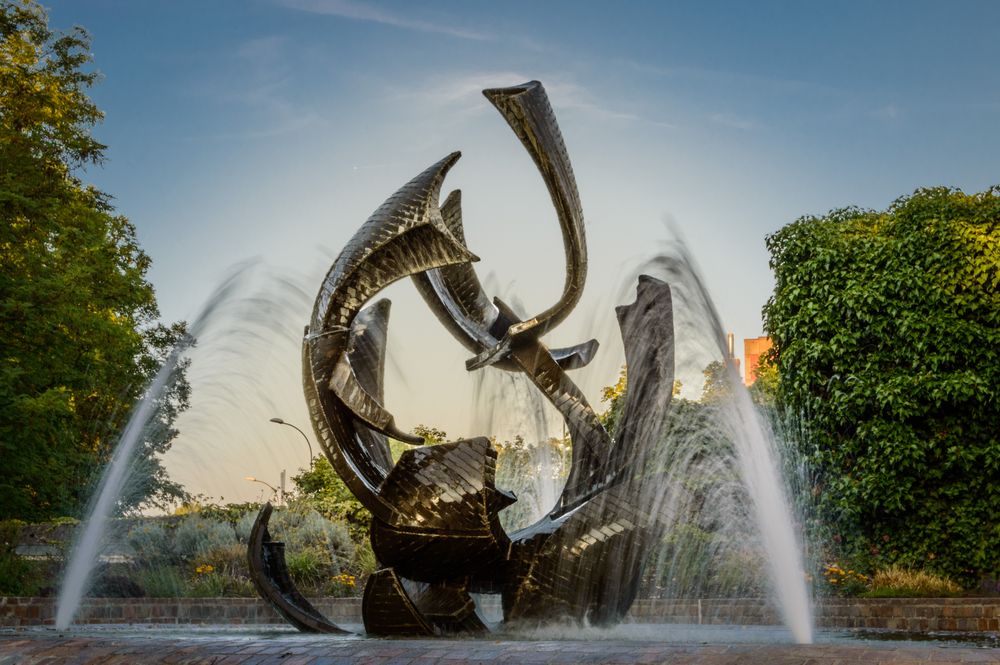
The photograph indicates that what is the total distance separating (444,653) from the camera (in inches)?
260

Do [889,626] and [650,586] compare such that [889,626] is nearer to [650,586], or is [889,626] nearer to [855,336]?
[650,586]

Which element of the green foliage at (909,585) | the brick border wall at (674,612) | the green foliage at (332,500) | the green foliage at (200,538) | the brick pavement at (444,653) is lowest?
the brick pavement at (444,653)

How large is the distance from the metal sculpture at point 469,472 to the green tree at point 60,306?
8790mm

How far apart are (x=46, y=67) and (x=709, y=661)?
2465 cm

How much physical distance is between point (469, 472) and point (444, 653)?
2.58 metres

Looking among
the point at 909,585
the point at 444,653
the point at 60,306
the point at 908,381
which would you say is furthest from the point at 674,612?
the point at 60,306

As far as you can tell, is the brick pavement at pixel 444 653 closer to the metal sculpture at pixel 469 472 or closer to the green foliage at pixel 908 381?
the metal sculpture at pixel 469 472

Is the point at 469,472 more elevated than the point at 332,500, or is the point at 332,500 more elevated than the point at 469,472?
the point at 332,500

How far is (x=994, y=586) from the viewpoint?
660 inches

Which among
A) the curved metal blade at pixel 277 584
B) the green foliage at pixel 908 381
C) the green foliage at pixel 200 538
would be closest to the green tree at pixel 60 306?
the green foliage at pixel 200 538

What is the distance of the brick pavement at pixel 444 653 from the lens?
19.7ft

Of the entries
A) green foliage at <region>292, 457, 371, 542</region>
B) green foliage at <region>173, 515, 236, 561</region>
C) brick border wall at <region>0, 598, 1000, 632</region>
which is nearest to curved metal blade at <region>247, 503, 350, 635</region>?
brick border wall at <region>0, 598, 1000, 632</region>

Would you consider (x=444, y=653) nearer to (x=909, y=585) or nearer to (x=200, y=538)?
(x=909, y=585)

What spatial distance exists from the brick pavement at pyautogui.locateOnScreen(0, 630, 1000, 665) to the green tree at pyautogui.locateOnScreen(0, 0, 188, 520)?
34.6ft
